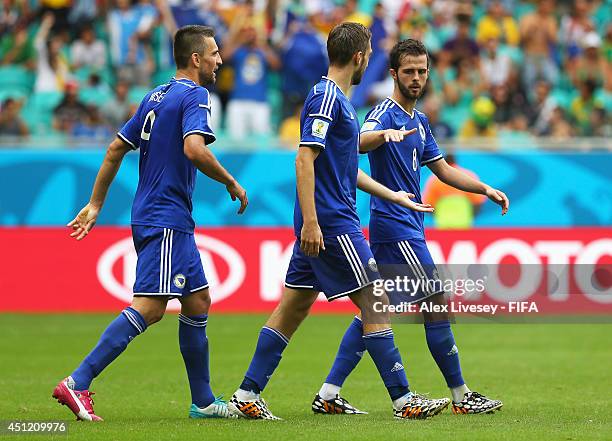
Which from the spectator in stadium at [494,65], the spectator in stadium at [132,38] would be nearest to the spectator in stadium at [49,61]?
the spectator in stadium at [132,38]

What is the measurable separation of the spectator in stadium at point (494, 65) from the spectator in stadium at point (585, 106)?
1275 mm

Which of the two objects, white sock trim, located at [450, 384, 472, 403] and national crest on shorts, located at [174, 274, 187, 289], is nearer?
national crest on shorts, located at [174, 274, 187, 289]

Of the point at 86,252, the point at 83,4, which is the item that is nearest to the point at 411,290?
the point at 86,252

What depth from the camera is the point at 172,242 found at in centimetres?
784

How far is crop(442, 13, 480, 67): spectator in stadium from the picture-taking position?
20.7 metres

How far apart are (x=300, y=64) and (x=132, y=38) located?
118 inches

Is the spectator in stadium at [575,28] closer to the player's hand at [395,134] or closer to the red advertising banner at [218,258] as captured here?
the red advertising banner at [218,258]

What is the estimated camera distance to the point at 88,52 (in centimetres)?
2039

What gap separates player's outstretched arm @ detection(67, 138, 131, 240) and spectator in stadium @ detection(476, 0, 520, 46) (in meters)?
14.5

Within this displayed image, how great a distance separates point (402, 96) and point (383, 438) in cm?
271

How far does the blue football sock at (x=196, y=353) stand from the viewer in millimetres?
8148

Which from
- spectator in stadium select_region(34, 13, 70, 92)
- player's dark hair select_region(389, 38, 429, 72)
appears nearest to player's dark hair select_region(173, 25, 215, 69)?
player's dark hair select_region(389, 38, 429, 72)

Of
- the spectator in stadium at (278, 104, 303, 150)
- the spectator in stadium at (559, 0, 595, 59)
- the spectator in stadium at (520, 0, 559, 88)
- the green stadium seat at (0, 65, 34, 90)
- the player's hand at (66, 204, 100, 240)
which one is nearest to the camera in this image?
the player's hand at (66, 204, 100, 240)

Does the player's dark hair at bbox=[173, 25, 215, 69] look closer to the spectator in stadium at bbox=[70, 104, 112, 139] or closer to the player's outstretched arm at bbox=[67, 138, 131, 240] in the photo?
the player's outstretched arm at bbox=[67, 138, 131, 240]
